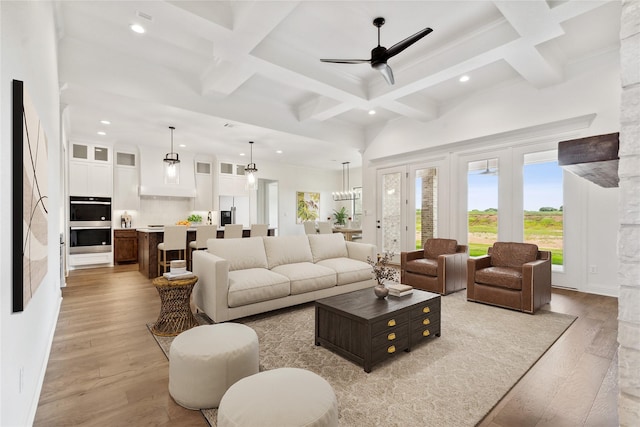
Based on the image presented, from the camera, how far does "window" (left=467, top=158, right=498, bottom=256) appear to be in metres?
5.47

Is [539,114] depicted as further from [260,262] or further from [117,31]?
[117,31]

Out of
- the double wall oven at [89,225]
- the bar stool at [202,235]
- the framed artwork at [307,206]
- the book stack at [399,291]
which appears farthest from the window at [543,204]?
the double wall oven at [89,225]

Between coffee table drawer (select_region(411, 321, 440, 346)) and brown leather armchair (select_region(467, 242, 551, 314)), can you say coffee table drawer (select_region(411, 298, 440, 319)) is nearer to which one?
coffee table drawer (select_region(411, 321, 440, 346))

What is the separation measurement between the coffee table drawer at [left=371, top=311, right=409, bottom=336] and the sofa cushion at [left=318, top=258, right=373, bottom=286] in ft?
4.93

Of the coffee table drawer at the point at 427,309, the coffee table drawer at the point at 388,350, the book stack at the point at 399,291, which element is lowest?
the coffee table drawer at the point at 388,350

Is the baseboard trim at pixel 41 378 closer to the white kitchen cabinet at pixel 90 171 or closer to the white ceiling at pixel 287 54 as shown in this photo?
the white ceiling at pixel 287 54

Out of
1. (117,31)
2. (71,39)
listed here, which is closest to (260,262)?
(117,31)

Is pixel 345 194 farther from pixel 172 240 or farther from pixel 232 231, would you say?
pixel 172 240

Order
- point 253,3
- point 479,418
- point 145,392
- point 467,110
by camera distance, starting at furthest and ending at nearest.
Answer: point 467,110
point 253,3
point 145,392
point 479,418

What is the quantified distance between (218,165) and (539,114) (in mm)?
7581

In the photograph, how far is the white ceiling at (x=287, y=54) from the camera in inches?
121

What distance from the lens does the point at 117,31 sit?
11.8 feet

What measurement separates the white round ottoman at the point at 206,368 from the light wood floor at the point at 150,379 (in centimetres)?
9

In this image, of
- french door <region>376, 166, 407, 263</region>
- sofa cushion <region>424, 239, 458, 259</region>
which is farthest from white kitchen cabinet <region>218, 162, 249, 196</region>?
sofa cushion <region>424, 239, 458, 259</region>
